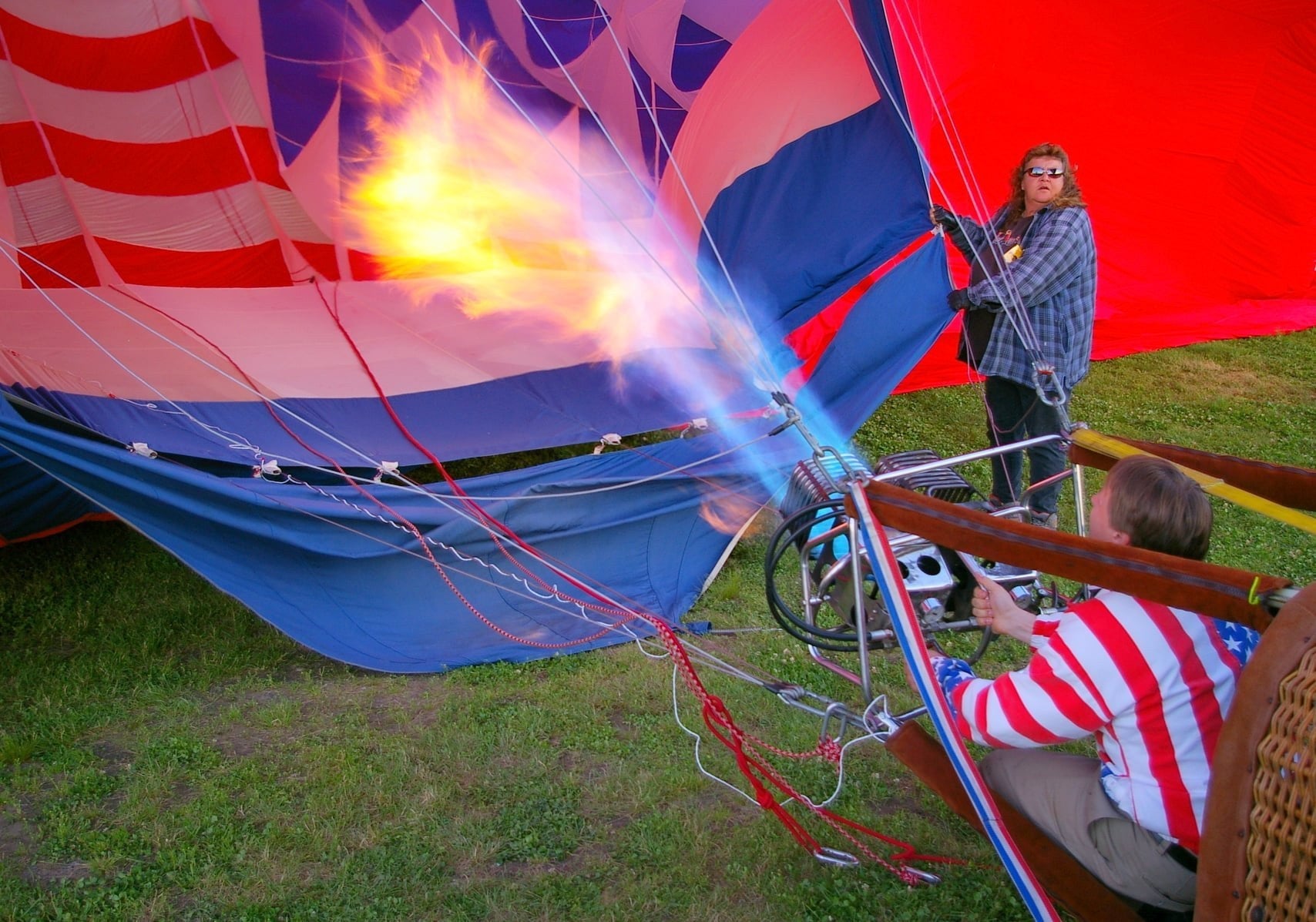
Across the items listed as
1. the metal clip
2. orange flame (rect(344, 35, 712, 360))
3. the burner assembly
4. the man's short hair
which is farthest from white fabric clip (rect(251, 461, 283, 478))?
the man's short hair

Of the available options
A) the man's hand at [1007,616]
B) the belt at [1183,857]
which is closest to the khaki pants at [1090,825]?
the belt at [1183,857]

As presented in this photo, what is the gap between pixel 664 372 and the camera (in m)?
3.95

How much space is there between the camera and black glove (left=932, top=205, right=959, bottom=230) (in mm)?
3598

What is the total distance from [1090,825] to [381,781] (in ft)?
5.56

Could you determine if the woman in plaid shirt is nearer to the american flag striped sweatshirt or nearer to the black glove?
the black glove

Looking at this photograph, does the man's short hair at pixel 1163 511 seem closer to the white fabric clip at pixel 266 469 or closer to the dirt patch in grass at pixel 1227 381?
the white fabric clip at pixel 266 469

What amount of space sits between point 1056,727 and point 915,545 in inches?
33.9

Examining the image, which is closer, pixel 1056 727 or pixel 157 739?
pixel 1056 727

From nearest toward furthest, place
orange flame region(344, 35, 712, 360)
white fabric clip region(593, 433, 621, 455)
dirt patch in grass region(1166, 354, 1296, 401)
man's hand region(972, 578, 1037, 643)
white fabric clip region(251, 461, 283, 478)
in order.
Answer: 1. man's hand region(972, 578, 1037, 643)
2. white fabric clip region(251, 461, 283, 478)
3. white fabric clip region(593, 433, 621, 455)
4. orange flame region(344, 35, 712, 360)
5. dirt patch in grass region(1166, 354, 1296, 401)

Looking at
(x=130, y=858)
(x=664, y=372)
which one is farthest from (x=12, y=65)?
(x=130, y=858)

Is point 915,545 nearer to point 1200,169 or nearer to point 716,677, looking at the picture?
point 716,677

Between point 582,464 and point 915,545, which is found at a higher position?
point 582,464

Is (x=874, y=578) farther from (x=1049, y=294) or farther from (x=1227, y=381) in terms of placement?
(x=1227, y=381)

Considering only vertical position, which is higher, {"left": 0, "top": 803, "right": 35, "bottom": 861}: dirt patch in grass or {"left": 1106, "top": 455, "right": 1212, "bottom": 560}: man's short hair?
{"left": 1106, "top": 455, "right": 1212, "bottom": 560}: man's short hair
